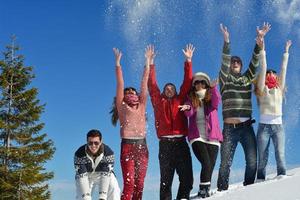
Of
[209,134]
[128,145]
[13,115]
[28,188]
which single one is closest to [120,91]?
[128,145]

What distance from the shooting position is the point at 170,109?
10.8 metres

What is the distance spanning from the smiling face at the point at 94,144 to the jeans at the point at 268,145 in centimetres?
340

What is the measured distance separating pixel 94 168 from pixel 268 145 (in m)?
3.66

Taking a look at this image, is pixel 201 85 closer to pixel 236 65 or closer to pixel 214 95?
pixel 214 95

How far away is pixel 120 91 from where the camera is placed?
1095 centimetres

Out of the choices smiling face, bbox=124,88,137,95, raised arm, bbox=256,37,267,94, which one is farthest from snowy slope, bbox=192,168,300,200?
smiling face, bbox=124,88,137,95

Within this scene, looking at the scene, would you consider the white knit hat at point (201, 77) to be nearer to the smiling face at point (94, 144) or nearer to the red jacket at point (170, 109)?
the red jacket at point (170, 109)

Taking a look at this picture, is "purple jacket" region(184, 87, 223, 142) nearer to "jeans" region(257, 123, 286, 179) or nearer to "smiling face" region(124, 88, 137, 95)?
"jeans" region(257, 123, 286, 179)

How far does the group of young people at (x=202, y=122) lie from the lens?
10453mm

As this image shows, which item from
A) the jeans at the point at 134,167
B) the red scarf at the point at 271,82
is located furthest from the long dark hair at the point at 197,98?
the red scarf at the point at 271,82

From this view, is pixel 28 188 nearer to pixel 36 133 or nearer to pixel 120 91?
pixel 36 133

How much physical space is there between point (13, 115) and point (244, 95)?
845 inches

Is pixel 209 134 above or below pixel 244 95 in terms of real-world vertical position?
below

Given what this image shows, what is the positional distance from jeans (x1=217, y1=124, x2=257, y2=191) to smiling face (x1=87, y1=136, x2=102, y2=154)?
8.94ft
